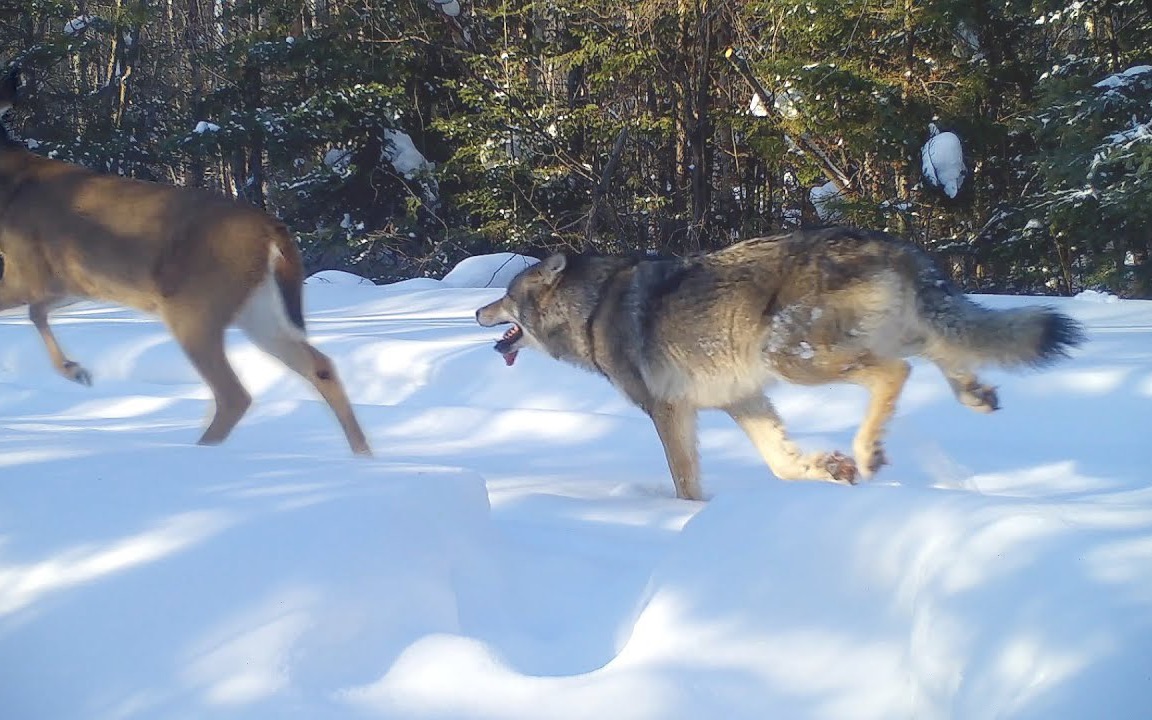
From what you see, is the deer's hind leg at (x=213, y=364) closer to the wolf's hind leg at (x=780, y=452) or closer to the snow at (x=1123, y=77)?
the wolf's hind leg at (x=780, y=452)

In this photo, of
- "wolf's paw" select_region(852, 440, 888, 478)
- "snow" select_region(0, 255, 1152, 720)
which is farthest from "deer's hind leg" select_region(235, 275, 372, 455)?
"wolf's paw" select_region(852, 440, 888, 478)

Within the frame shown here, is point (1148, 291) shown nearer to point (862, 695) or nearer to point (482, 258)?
point (482, 258)

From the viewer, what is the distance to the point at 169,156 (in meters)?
21.5

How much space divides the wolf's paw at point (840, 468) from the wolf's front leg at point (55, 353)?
4.29m

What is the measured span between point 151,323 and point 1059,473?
8.50 m

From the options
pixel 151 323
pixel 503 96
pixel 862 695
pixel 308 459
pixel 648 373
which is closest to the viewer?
pixel 862 695

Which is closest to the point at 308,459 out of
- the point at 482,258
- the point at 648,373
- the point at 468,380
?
the point at 648,373

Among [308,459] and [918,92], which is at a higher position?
[918,92]

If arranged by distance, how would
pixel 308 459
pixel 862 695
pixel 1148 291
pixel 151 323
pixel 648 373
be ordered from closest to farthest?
pixel 862 695
pixel 308 459
pixel 648 373
pixel 151 323
pixel 1148 291

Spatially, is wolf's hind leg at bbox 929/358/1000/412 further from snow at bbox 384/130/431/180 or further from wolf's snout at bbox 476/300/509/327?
snow at bbox 384/130/431/180

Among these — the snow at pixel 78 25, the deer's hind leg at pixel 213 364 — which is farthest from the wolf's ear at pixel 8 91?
the snow at pixel 78 25

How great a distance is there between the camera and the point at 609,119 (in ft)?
64.3

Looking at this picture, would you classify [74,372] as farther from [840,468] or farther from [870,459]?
[870,459]

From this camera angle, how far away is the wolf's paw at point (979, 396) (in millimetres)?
5129
